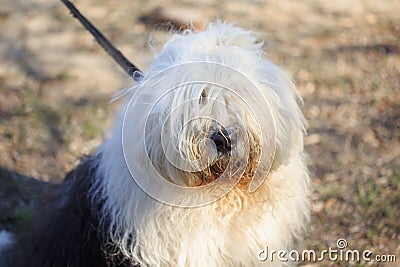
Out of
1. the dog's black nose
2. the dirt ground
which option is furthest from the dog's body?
the dirt ground

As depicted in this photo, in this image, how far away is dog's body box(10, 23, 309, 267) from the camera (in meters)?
2.42

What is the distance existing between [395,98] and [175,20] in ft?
7.78

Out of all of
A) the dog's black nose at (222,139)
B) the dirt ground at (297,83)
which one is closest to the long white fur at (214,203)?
the dog's black nose at (222,139)

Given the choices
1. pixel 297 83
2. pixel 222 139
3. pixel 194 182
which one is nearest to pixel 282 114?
pixel 222 139

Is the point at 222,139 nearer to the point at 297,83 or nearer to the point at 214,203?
the point at 214,203

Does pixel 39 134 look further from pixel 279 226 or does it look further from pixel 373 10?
pixel 373 10

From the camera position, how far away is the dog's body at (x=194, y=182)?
7.94 feet

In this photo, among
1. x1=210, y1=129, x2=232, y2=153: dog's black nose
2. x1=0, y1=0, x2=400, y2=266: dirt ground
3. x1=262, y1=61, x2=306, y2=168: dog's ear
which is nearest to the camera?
x1=210, y1=129, x2=232, y2=153: dog's black nose

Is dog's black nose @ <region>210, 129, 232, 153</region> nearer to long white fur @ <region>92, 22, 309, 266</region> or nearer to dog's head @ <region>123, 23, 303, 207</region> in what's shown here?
dog's head @ <region>123, 23, 303, 207</region>

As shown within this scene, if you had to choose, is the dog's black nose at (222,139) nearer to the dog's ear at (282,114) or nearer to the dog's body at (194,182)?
the dog's body at (194,182)

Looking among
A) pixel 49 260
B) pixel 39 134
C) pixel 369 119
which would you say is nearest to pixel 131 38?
pixel 39 134

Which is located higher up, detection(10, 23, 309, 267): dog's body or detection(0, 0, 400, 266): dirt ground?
detection(0, 0, 400, 266): dirt ground

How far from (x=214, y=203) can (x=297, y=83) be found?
3.44 m

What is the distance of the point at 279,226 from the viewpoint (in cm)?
285
